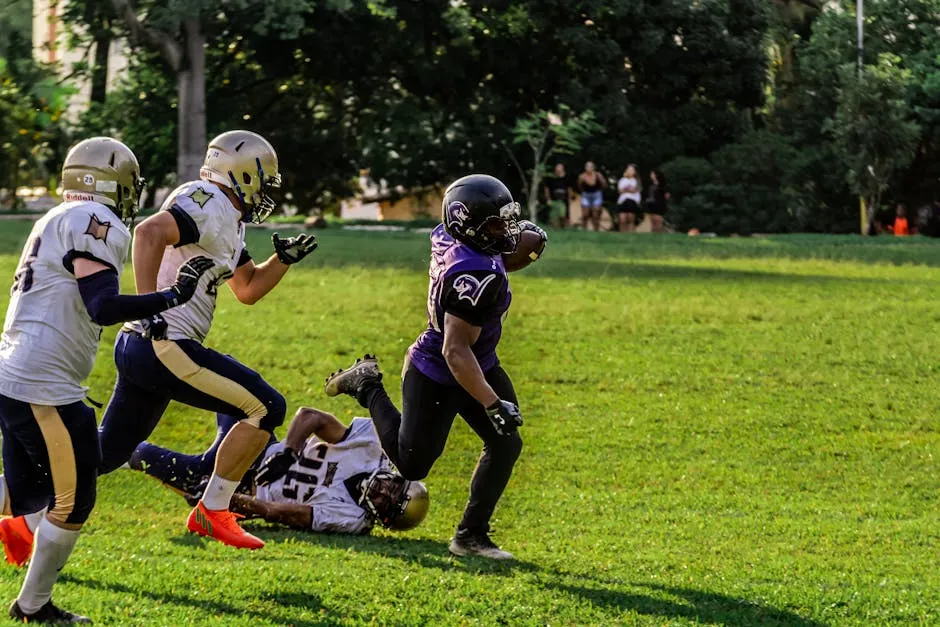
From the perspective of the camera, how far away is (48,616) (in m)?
6.55

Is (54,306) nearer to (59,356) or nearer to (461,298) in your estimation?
(59,356)

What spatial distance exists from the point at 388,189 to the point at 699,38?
874 cm

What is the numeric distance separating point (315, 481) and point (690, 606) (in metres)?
2.61

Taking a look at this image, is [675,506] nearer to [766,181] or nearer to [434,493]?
[434,493]

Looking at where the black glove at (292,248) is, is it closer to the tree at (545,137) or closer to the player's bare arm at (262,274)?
the player's bare arm at (262,274)

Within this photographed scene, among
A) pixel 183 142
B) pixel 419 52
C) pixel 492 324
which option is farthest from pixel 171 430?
pixel 419 52

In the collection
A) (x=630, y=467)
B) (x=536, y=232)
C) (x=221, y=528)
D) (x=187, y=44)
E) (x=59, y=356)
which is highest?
(x=187, y=44)

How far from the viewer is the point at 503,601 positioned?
7.45 m

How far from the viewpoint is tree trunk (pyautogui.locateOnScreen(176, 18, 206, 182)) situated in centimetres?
3850

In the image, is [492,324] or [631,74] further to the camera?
[631,74]

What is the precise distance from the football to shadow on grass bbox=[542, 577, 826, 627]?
68.8 inches

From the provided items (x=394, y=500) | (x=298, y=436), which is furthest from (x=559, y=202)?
(x=394, y=500)

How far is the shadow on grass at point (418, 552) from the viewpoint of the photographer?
27.0 feet

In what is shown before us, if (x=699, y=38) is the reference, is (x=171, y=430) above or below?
below
